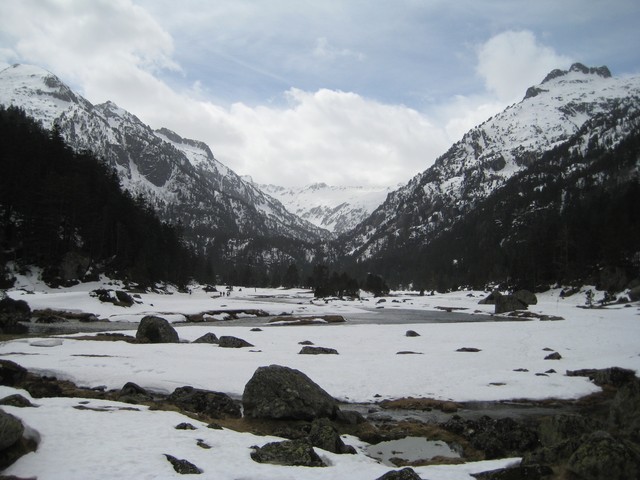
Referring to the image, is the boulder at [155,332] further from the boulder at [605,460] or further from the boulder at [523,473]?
the boulder at [605,460]

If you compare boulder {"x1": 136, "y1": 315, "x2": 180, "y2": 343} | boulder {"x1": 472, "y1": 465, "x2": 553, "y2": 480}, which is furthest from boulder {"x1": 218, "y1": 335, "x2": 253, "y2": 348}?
boulder {"x1": 472, "y1": 465, "x2": 553, "y2": 480}

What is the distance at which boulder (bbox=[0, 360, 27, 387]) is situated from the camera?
19.4m

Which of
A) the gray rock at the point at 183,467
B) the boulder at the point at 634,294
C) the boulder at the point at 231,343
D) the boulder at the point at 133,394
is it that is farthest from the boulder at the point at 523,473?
the boulder at the point at 634,294

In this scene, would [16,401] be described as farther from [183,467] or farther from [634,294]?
[634,294]

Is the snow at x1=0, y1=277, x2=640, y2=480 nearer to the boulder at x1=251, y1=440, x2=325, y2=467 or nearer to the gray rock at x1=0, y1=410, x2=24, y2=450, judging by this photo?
the boulder at x1=251, y1=440, x2=325, y2=467

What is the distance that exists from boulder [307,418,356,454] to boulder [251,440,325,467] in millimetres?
1271

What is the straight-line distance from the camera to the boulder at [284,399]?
17938 millimetres

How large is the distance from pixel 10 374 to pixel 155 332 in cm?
1700

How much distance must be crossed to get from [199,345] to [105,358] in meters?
8.53

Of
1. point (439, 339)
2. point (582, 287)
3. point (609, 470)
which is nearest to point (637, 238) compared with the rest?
point (582, 287)

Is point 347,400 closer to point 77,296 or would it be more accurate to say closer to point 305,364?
point 305,364

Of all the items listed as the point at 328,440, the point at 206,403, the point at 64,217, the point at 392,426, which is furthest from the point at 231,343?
the point at 64,217

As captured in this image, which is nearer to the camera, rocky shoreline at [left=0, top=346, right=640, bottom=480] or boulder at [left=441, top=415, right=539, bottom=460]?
rocky shoreline at [left=0, top=346, right=640, bottom=480]

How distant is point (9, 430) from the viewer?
10.5 metres
